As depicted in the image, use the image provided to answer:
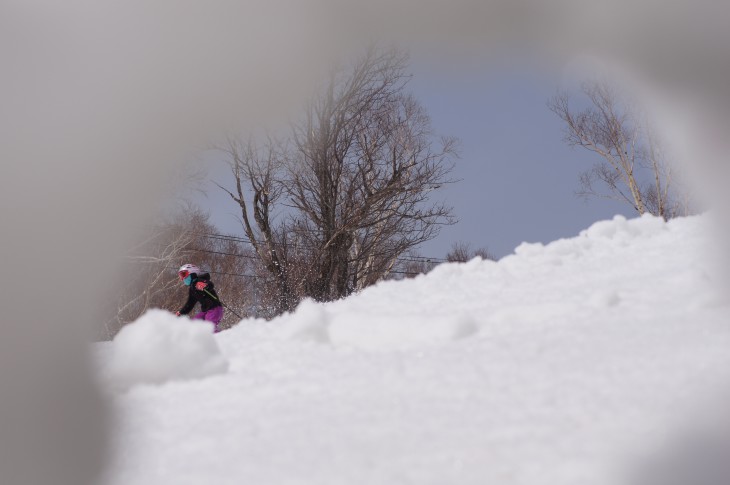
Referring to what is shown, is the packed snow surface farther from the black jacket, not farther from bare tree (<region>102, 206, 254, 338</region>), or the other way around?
bare tree (<region>102, 206, 254, 338</region>)

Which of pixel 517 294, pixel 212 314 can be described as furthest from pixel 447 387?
pixel 212 314

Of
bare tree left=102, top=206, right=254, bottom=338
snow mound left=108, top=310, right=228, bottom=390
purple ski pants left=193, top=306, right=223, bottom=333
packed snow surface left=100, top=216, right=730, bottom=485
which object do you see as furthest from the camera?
bare tree left=102, top=206, right=254, bottom=338

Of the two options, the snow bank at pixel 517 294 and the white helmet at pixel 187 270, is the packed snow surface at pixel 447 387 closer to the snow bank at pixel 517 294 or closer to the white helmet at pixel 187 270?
the snow bank at pixel 517 294

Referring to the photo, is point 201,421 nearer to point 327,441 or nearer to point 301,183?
point 327,441

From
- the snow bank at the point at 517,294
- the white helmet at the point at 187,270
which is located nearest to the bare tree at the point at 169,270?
the white helmet at the point at 187,270

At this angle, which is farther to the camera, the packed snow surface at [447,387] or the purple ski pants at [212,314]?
the purple ski pants at [212,314]

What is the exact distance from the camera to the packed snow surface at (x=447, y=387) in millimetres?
907

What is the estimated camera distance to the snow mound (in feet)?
4.44

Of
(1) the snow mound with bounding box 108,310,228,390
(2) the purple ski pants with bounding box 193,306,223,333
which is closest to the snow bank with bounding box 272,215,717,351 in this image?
(1) the snow mound with bounding box 108,310,228,390

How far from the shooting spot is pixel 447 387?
1.11m

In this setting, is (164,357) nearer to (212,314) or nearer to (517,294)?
(517,294)

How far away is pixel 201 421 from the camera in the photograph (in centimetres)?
111

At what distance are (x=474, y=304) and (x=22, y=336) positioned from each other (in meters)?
0.95

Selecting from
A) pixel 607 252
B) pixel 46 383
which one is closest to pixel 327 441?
pixel 46 383
